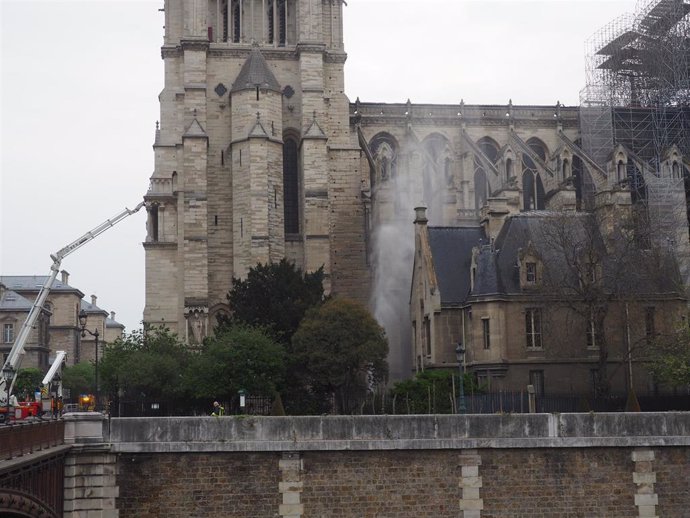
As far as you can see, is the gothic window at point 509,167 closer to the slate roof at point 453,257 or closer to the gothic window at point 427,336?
the slate roof at point 453,257

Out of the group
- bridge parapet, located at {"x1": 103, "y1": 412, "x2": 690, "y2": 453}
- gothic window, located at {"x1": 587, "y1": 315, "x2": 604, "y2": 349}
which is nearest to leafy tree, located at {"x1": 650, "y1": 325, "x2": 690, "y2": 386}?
gothic window, located at {"x1": 587, "y1": 315, "x2": 604, "y2": 349}

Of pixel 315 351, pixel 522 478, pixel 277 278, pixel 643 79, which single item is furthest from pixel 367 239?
pixel 522 478

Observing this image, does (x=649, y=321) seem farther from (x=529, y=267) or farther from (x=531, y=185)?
(x=531, y=185)

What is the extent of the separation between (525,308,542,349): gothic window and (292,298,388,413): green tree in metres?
7.03

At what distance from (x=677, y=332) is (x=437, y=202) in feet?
82.6

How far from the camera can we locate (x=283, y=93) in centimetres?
6159

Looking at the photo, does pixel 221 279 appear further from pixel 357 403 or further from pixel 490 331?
pixel 490 331

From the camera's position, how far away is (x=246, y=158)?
191 ft

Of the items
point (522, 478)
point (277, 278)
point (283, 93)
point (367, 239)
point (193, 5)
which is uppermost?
point (193, 5)

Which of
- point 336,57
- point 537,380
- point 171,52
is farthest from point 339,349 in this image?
point 171,52

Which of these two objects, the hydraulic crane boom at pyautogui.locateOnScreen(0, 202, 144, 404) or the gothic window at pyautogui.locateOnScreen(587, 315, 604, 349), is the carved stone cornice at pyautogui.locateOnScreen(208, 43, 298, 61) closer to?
the hydraulic crane boom at pyautogui.locateOnScreen(0, 202, 144, 404)

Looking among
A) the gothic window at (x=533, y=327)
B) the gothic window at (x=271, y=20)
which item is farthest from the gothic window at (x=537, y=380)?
the gothic window at (x=271, y=20)

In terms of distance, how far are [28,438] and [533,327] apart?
26.8 meters

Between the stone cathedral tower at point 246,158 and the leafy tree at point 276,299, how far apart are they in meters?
5.40
